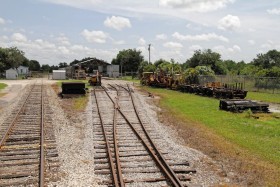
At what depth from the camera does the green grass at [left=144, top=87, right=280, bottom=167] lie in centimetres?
1262

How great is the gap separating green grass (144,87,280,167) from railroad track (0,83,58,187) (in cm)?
674

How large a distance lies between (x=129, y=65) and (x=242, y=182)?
101 m

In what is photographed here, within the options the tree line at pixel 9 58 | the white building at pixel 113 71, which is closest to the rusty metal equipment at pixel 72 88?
the white building at pixel 113 71

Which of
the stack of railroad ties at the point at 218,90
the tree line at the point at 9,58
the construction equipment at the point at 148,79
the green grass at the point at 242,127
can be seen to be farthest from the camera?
the tree line at the point at 9,58

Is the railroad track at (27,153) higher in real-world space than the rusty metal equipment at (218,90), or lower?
lower

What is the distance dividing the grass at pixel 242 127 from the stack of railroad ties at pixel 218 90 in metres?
1.03

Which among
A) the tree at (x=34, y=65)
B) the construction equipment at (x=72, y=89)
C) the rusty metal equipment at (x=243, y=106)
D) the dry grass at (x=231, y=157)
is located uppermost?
the tree at (x=34, y=65)

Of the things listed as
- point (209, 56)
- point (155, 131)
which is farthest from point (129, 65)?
point (155, 131)

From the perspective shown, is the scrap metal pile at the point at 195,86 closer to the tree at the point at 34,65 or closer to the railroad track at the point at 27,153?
the railroad track at the point at 27,153

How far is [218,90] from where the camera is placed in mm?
32094

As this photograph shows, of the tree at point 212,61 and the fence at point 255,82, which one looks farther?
the tree at point 212,61

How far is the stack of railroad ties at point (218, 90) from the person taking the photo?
22.7 m

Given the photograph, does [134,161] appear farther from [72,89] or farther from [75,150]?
[72,89]

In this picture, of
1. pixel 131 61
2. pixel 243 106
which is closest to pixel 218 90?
pixel 243 106
